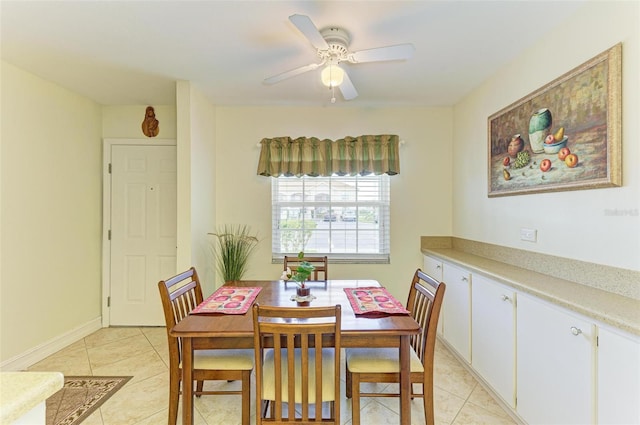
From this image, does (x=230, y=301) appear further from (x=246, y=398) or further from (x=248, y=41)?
(x=248, y=41)

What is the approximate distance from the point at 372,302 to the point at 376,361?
14.1 inches

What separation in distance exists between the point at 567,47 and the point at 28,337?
472 centimetres

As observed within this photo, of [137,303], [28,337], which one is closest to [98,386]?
[28,337]

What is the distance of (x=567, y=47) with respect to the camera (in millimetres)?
1945

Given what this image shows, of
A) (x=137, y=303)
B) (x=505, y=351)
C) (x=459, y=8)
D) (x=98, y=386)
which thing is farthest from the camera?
(x=137, y=303)

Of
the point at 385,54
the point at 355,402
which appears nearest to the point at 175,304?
the point at 355,402

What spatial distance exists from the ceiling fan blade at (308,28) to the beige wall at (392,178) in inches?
72.7

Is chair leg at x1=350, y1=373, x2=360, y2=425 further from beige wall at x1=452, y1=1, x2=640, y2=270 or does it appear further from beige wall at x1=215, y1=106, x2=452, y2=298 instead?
beige wall at x1=215, y1=106, x2=452, y2=298

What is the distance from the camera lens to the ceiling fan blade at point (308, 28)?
1.55m

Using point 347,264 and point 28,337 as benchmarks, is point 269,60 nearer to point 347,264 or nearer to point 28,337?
point 347,264

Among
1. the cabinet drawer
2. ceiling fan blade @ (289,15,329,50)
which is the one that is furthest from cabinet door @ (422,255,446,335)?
ceiling fan blade @ (289,15,329,50)

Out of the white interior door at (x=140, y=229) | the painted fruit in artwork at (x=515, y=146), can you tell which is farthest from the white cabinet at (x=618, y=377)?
the white interior door at (x=140, y=229)

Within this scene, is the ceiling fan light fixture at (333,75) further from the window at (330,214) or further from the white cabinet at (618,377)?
the white cabinet at (618,377)

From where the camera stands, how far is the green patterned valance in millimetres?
3561
